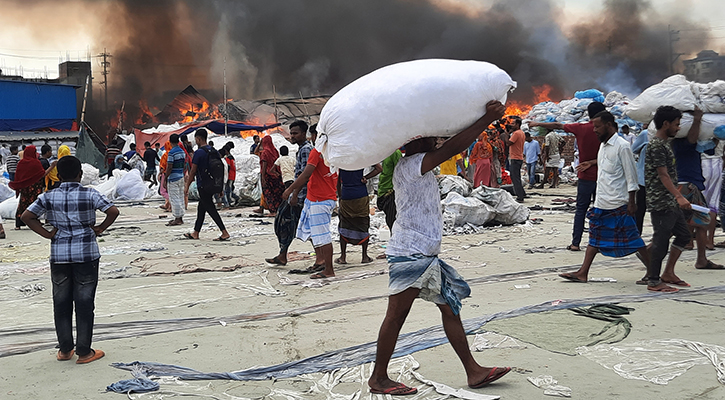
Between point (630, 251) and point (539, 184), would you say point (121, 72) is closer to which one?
point (539, 184)

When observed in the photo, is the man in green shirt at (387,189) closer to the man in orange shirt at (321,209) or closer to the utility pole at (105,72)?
the man in orange shirt at (321,209)

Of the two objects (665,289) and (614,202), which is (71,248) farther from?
(665,289)

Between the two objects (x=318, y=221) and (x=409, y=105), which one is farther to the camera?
(x=318, y=221)

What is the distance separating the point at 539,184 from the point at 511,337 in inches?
604

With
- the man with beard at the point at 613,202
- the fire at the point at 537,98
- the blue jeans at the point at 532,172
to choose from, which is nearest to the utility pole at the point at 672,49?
the fire at the point at 537,98

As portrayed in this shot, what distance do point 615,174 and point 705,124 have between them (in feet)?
4.40

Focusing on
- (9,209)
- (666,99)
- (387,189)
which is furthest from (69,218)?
(9,209)

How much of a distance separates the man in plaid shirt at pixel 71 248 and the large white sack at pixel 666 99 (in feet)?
16.6

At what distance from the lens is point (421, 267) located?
3098 millimetres

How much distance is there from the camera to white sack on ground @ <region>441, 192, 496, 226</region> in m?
9.92

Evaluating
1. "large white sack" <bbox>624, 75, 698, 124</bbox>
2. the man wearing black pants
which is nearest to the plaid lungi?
"large white sack" <bbox>624, 75, 698, 124</bbox>

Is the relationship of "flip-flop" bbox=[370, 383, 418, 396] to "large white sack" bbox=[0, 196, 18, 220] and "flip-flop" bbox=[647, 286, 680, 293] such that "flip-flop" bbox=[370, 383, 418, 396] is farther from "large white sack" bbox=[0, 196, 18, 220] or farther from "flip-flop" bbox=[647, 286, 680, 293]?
"large white sack" bbox=[0, 196, 18, 220]

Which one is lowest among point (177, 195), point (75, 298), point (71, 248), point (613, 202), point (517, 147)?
point (75, 298)

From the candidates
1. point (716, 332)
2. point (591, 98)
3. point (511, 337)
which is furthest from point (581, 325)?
point (591, 98)
